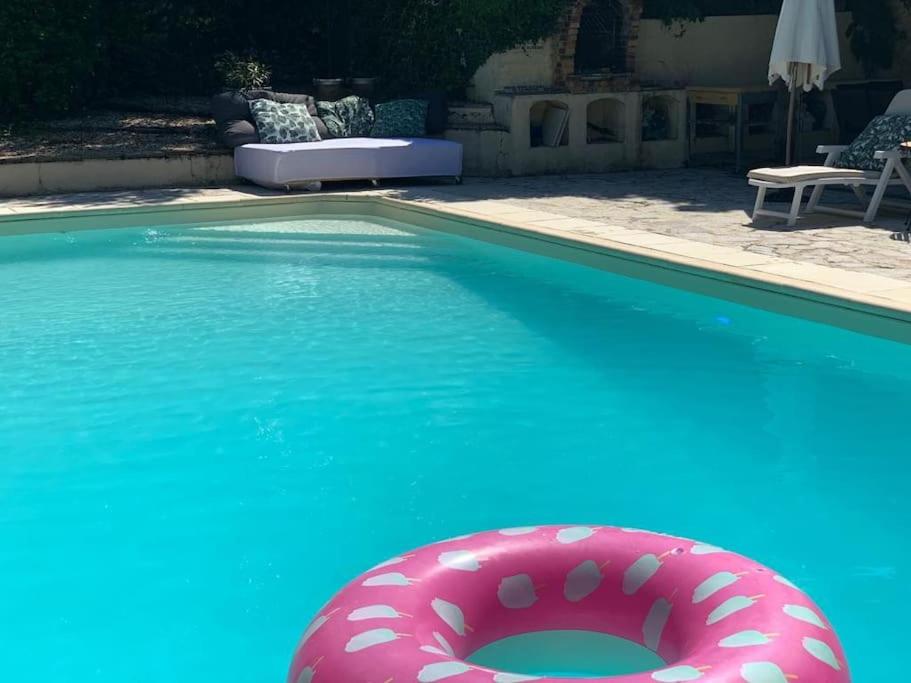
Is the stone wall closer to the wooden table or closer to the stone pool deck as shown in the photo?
the wooden table

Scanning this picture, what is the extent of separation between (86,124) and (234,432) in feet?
31.0

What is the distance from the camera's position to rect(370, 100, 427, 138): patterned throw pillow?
13128mm

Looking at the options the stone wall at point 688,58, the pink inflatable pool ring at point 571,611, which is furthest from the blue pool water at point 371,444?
the stone wall at point 688,58

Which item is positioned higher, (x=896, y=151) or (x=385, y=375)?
(x=896, y=151)

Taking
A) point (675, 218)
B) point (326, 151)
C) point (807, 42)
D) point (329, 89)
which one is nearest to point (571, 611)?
point (675, 218)

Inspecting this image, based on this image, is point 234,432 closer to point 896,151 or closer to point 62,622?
point 62,622

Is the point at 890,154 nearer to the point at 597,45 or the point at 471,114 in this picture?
the point at 471,114

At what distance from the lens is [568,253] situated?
933cm

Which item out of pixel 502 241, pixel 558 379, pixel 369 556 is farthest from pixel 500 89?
pixel 369 556

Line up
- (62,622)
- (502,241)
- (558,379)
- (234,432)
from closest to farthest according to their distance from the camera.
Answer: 1. (62,622)
2. (234,432)
3. (558,379)
4. (502,241)

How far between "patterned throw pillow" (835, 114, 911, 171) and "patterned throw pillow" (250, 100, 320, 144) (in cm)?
536

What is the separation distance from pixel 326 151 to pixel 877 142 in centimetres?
522

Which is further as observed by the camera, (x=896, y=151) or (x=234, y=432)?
(x=896, y=151)

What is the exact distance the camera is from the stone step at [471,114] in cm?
1368
